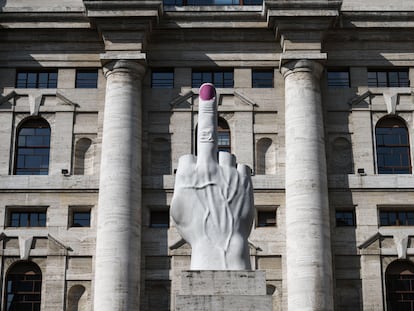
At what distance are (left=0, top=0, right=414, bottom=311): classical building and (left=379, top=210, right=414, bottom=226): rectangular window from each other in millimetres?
60

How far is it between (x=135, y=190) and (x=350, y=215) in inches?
347

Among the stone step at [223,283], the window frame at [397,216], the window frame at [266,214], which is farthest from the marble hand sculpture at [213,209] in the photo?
the window frame at [397,216]

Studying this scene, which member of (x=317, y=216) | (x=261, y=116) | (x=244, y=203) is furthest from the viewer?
(x=261, y=116)

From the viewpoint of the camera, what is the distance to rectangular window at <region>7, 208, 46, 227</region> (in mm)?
37969

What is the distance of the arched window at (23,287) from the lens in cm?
3672

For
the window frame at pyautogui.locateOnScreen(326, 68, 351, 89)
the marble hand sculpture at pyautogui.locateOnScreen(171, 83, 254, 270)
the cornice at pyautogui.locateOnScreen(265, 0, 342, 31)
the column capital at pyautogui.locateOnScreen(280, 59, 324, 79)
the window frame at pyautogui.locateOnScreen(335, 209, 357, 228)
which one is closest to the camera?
the marble hand sculpture at pyautogui.locateOnScreen(171, 83, 254, 270)

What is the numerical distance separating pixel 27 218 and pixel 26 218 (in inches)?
1.6

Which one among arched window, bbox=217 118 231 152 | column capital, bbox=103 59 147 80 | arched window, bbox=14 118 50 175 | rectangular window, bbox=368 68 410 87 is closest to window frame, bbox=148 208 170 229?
arched window, bbox=217 118 231 152

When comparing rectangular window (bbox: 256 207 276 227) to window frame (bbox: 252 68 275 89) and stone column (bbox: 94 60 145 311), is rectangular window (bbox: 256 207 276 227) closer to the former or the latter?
stone column (bbox: 94 60 145 311)

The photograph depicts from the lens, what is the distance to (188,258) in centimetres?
3712

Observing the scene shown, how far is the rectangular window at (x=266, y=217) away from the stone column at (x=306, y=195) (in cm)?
113

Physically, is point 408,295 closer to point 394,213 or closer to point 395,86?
point 394,213

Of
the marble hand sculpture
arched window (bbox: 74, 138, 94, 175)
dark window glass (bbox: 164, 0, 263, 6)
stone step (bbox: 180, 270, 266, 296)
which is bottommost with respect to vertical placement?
stone step (bbox: 180, 270, 266, 296)

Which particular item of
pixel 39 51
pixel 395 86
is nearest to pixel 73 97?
pixel 39 51
